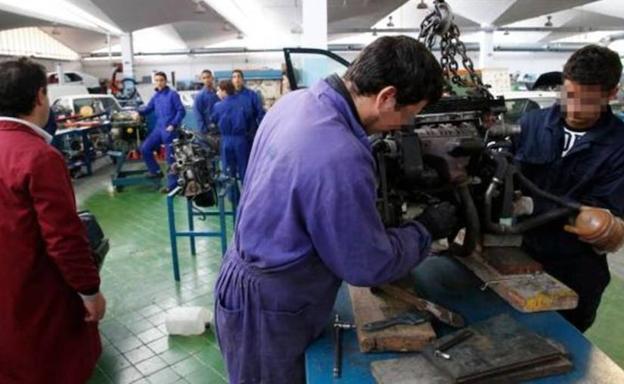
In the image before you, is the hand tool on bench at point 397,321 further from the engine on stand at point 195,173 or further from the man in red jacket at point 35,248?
the engine on stand at point 195,173

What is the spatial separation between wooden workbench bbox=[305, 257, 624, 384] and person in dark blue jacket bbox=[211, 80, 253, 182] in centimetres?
384

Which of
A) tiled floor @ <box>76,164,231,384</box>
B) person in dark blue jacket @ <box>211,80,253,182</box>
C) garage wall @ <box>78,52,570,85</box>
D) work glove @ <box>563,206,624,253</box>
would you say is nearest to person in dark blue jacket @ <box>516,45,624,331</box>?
work glove @ <box>563,206,624,253</box>

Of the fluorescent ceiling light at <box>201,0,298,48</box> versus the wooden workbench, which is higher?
the fluorescent ceiling light at <box>201,0,298,48</box>

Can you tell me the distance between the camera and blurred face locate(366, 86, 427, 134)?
3.32ft

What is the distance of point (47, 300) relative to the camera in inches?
60.6

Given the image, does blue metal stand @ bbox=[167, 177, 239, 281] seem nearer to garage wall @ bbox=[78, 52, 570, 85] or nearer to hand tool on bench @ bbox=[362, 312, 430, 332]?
hand tool on bench @ bbox=[362, 312, 430, 332]

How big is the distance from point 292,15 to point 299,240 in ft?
31.2

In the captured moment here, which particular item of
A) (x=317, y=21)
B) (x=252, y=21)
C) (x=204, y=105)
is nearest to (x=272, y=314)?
(x=317, y=21)

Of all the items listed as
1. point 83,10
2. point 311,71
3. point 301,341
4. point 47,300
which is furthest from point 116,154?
point 301,341

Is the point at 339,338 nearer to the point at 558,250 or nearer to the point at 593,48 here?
the point at 558,250

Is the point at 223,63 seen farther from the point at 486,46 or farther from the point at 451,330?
the point at 451,330

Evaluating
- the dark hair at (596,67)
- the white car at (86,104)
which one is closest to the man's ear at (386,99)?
the dark hair at (596,67)

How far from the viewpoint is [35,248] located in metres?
1.48

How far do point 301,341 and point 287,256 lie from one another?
245 millimetres
